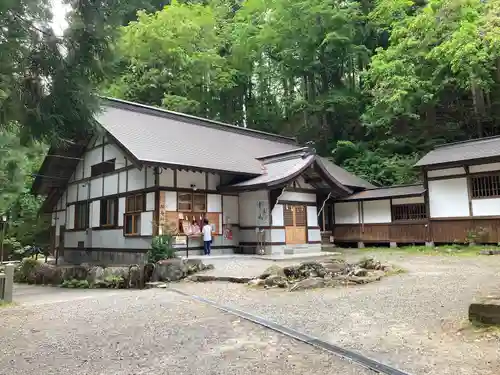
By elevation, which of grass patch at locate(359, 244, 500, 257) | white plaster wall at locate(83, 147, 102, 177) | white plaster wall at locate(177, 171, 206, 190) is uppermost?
white plaster wall at locate(83, 147, 102, 177)

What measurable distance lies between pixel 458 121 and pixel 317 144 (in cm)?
905

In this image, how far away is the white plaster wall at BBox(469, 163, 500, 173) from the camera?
1547 centimetres

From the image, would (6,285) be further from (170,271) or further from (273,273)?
(273,273)

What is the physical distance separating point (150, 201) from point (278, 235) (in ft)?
16.3

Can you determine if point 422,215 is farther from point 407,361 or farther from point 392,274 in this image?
point 407,361

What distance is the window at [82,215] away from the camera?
18.2 metres

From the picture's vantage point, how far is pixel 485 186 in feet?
52.0

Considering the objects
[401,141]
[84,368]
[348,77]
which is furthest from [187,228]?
[348,77]

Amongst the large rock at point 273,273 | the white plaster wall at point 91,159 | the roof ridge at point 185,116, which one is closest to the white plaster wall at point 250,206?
the roof ridge at point 185,116

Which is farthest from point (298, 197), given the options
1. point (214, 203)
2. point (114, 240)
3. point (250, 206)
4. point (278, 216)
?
point (114, 240)

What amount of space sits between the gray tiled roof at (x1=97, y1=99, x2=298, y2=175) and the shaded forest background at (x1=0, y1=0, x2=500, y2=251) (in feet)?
10.1

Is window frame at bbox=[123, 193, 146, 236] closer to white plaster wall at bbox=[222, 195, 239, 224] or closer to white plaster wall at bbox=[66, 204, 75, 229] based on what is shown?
white plaster wall at bbox=[222, 195, 239, 224]

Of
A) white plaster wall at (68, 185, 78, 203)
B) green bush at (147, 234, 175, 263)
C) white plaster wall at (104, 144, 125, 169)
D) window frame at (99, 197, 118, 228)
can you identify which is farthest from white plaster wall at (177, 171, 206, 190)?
white plaster wall at (68, 185, 78, 203)

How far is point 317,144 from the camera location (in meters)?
29.3
